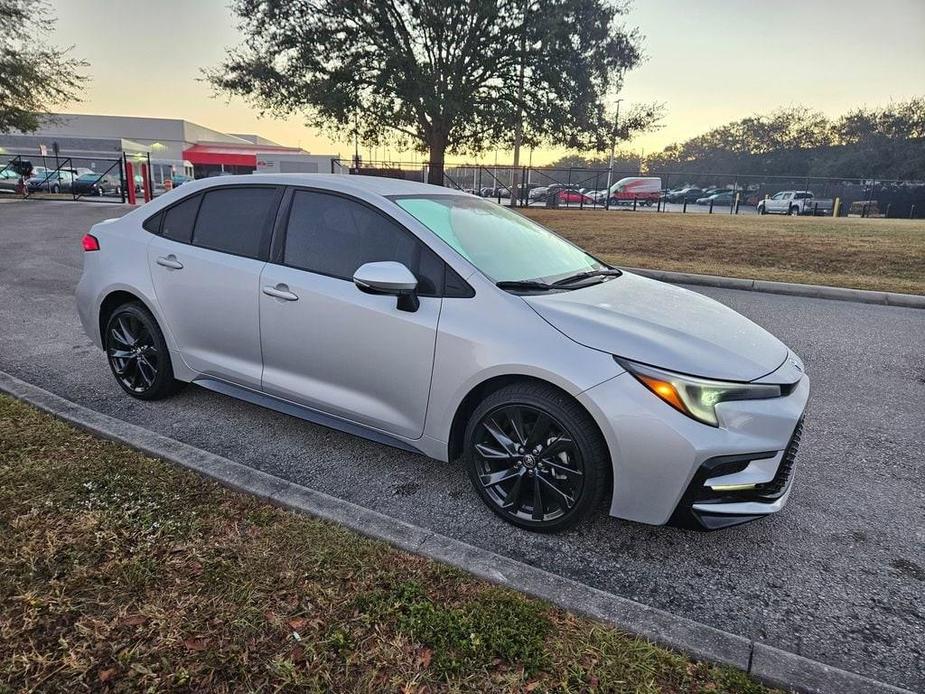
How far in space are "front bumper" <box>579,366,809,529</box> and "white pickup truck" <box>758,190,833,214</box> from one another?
37.6 m

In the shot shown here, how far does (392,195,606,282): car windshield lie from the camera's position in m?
3.17

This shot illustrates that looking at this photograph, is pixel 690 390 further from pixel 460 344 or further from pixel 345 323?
pixel 345 323

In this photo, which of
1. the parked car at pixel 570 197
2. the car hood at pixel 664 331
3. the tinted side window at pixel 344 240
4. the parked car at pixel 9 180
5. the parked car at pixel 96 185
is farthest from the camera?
the parked car at pixel 570 197

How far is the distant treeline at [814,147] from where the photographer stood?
5616cm

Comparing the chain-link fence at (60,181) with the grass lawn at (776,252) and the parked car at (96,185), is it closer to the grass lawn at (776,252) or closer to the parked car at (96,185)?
the parked car at (96,185)

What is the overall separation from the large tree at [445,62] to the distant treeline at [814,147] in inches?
1524

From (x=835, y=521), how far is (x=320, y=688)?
8.52 feet

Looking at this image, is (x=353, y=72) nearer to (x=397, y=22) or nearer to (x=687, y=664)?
(x=397, y=22)

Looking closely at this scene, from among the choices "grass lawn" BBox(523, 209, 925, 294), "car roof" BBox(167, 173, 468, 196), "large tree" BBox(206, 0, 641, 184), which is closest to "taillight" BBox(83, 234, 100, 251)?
"car roof" BBox(167, 173, 468, 196)

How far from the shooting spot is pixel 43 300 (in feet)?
23.5

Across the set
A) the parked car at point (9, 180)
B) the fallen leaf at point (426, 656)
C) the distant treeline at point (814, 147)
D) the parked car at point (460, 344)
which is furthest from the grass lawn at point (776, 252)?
the distant treeline at point (814, 147)

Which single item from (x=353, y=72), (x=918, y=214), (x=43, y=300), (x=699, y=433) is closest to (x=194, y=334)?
(x=699, y=433)

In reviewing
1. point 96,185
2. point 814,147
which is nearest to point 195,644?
point 96,185

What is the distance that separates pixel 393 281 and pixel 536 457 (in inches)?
42.3
